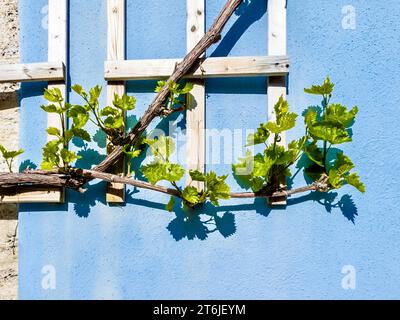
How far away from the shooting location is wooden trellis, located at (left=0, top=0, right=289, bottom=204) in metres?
1.69

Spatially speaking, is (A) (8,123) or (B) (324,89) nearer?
(B) (324,89)

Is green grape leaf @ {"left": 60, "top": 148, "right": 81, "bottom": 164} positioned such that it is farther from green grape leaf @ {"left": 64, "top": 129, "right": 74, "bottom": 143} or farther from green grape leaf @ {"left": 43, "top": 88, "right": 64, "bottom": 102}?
green grape leaf @ {"left": 43, "top": 88, "right": 64, "bottom": 102}

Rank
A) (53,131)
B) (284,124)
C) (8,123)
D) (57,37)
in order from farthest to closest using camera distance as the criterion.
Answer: (8,123), (57,37), (53,131), (284,124)

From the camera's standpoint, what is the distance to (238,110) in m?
1.74

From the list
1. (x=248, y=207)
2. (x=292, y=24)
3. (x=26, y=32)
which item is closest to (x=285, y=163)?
(x=248, y=207)

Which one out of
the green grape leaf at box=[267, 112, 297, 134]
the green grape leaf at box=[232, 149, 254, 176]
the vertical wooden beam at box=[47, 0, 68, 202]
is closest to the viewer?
the green grape leaf at box=[267, 112, 297, 134]

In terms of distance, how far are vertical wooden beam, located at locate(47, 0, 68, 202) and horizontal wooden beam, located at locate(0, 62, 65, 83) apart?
1.4 inches

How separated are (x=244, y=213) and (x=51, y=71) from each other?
101 centimetres

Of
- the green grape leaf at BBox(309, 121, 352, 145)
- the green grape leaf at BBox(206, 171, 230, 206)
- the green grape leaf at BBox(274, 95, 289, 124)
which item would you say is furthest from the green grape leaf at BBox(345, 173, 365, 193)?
the green grape leaf at BBox(206, 171, 230, 206)

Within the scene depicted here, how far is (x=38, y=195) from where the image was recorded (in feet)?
5.75

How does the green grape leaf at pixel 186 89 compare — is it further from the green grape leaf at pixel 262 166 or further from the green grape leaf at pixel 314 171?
the green grape leaf at pixel 314 171

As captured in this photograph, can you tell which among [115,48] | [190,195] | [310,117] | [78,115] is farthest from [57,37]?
[310,117]

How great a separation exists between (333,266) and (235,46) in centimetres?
100

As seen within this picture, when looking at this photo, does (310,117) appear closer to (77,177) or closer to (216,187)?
(216,187)
